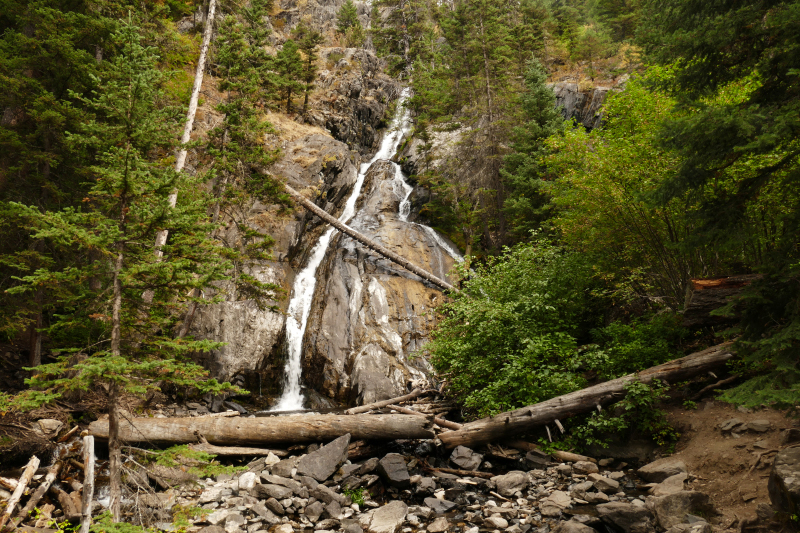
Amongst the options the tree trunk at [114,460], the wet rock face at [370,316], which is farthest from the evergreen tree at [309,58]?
the tree trunk at [114,460]

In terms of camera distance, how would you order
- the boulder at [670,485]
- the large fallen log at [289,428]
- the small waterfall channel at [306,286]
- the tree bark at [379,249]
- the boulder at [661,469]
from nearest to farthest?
the boulder at [670,485]
the boulder at [661,469]
the large fallen log at [289,428]
the small waterfall channel at [306,286]
the tree bark at [379,249]

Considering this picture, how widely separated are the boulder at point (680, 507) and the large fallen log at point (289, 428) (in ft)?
15.1

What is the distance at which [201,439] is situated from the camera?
8.55 m

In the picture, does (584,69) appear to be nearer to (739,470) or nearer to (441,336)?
(441,336)

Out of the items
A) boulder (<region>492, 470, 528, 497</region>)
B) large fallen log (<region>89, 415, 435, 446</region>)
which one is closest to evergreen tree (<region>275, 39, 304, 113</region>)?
large fallen log (<region>89, 415, 435, 446</region>)

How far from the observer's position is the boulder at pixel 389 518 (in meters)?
6.55

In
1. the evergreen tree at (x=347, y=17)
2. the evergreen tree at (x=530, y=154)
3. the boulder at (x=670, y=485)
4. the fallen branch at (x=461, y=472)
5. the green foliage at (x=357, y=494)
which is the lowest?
the fallen branch at (x=461, y=472)

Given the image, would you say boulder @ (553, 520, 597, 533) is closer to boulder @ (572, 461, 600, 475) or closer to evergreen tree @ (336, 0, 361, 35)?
boulder @ (572, 461, 600, 475)

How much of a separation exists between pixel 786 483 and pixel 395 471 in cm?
608

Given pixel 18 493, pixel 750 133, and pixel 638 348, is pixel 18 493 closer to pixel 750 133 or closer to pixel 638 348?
pixel 750 133

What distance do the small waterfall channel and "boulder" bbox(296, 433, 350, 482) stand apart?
654 centimetres

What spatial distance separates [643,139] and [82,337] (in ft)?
50.9

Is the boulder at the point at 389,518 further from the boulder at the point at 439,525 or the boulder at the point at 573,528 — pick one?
the boulder at the point at 573,528

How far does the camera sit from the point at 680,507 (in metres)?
5.65
